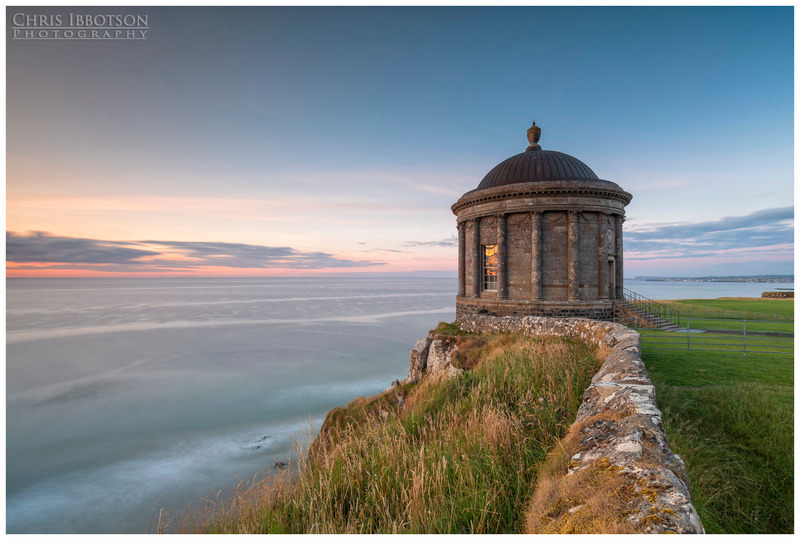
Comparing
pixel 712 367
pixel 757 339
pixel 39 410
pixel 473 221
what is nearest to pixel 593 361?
pixel 712 367

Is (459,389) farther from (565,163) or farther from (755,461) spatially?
(565,163)

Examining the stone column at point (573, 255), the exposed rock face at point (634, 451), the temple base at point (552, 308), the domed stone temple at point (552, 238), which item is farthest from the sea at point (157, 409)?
the stone column at point (573, 255)

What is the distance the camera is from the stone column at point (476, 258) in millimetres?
20328

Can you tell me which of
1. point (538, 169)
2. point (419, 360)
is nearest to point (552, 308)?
point (538, 169)

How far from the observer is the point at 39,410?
672 inches

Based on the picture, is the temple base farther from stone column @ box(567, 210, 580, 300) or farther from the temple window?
the temple window

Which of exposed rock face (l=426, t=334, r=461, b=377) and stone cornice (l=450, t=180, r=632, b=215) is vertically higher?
stone cornice (l=450, t=180, r=632, b=215)

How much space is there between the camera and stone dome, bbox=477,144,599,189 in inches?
754

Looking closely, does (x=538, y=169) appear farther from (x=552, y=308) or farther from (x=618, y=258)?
(x=552, y=308)

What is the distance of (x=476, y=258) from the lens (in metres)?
20.4

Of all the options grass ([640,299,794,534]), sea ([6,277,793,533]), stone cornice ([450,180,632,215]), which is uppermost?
stone cornice ([450,180,632,215])

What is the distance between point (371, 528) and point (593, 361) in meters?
6.32

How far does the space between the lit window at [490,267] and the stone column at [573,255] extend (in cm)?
373

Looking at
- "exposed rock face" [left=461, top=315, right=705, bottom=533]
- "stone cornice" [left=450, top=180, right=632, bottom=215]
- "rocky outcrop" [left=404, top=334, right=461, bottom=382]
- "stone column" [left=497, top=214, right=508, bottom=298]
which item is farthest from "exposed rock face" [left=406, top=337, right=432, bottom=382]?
"exposed rock face" [left=461, top=315, right=705, bottom=533]
